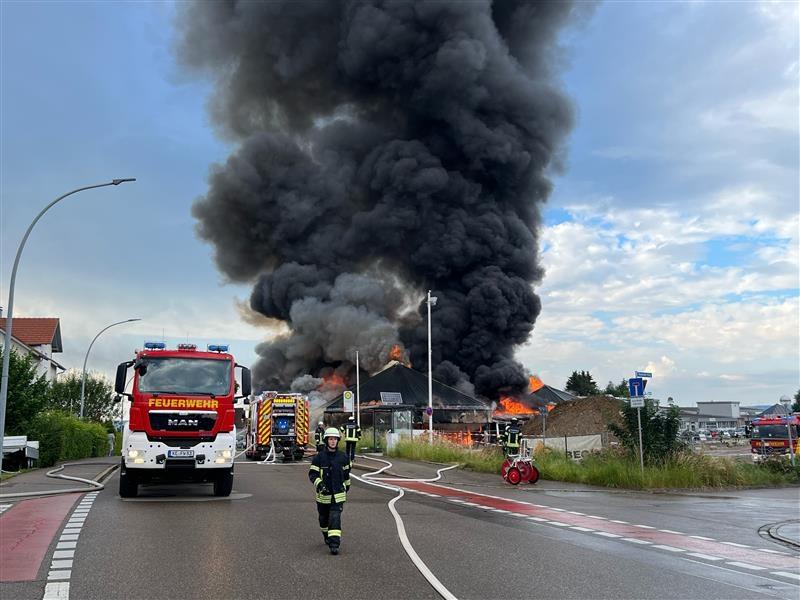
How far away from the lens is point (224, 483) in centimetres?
1394

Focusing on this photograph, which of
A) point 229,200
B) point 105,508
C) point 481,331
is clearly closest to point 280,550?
point 105,508

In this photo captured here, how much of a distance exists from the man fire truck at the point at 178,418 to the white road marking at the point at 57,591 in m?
6.65

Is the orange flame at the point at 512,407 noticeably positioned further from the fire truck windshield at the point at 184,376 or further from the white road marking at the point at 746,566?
the white road marking at the point at 746,566

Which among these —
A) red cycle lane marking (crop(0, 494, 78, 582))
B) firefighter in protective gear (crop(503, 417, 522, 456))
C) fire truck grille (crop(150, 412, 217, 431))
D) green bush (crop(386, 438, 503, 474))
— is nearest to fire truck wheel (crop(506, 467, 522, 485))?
firefighter in protective gear (crop(503, 417, 522, 456))

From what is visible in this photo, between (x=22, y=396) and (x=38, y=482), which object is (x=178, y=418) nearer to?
(x=38, y=482)

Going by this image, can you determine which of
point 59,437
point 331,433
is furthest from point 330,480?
point 59,437

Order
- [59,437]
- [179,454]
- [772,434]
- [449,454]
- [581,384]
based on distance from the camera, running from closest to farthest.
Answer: [179,454], [449,454], [59,437], [772,434], [581,384]

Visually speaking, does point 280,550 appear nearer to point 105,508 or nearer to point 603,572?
point 603,572

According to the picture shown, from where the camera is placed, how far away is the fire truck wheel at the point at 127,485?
44.1 feet

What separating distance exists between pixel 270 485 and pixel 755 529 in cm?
1053

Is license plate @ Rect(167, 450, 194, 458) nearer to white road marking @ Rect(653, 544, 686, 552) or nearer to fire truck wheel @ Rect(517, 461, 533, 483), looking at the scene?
white road marking @ Rect(653, 544, 686, 552)

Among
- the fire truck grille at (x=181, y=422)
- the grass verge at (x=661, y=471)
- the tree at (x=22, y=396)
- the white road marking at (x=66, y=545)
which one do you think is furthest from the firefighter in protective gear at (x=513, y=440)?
the tree at (x=22, y=396)

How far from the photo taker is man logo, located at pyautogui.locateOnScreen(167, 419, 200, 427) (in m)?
13.1

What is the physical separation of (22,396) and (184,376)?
600 inches
